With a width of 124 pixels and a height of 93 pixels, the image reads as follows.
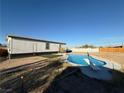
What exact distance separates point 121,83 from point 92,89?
80.9 inches

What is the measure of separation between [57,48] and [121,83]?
24131 millimetres

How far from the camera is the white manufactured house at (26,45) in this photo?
16.8 metres

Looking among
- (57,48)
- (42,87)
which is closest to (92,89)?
(42,87)

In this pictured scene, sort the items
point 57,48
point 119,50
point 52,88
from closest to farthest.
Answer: point 52,88, point 57,48, point 119,50

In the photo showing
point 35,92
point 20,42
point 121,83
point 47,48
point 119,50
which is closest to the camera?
point 35,92

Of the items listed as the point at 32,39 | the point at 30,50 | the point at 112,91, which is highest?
the point at 32,39

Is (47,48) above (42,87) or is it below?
above

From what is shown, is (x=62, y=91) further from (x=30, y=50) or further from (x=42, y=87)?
(x=30, y=50)

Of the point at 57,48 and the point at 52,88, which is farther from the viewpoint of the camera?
the point at 57,48

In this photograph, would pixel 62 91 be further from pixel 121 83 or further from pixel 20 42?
pixel 20 42

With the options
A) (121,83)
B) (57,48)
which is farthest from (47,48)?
(121,83)

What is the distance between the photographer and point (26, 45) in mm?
19672

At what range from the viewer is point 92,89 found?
5.91 m

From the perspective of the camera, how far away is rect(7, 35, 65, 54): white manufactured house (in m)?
16.8
